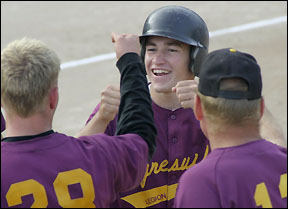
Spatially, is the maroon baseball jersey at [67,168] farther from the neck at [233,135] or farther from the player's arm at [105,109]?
the player's arm at [105,109]

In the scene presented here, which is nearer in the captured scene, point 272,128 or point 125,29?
point 272,128

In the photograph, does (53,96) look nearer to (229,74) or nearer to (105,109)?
(105,109)

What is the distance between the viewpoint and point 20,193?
3436 mm

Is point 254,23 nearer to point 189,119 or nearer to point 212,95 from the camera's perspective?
point 189,119

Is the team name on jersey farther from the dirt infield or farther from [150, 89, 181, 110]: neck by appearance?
the dirt infield

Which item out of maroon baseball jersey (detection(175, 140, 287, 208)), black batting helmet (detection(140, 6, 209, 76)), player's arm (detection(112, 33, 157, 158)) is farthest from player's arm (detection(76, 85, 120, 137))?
black batting helmet (detection(140, 6, 209, 76))

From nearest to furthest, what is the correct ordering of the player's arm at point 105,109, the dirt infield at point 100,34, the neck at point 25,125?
the neck at point 25,125 < the player's arm at point 105,109 < the dirt infield at point 100,34

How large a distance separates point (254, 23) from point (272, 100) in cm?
410

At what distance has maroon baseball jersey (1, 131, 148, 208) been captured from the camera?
3.45 metres

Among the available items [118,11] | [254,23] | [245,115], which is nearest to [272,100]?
[254,23]

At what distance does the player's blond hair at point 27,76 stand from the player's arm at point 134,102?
1.72 feet

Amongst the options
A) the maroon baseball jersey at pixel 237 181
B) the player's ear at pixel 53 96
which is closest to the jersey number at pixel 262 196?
the maroon baseball jersey at pixel 237 181

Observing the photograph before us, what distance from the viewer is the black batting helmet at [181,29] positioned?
17.5 feet

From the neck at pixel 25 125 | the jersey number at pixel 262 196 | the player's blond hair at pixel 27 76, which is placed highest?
the player's blond hair at pixel 27 76
